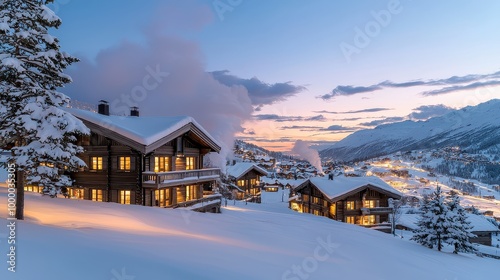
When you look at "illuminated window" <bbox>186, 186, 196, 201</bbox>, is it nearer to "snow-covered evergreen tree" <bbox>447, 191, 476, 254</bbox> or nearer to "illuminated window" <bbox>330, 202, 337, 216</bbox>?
"snow-covered evergreen tree" <bbox>447, 191, 476, 254</bbox>

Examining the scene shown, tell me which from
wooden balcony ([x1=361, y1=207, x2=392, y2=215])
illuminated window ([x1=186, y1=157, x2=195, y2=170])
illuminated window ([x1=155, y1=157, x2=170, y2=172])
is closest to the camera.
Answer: illuminated window ([x1=155, y1=157, x2=170, y2=172])

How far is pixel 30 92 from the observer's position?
1225 cm

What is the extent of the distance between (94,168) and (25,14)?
50.3 feet

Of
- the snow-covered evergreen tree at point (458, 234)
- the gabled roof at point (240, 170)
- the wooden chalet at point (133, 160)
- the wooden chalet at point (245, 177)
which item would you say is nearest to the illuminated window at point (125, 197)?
the wooden chalet at point (133, 160)

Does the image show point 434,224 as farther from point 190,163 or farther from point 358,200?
point 190,163

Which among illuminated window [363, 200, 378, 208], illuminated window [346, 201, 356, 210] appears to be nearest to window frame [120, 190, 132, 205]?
illuminated window [346, 201, 356, 210]

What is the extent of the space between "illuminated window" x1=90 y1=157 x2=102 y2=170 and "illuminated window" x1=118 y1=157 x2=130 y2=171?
2.00 metres

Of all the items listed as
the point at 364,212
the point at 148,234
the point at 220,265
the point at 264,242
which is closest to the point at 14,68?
the point at 148,234

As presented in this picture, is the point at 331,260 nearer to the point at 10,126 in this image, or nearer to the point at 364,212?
the point at 10,126

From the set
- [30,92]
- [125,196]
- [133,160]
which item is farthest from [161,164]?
[30,92]

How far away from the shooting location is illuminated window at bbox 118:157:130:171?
2383 cm

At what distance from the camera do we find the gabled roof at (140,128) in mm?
21703

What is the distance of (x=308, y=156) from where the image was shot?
127438 millimetres

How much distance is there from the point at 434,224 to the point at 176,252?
25240 mm
